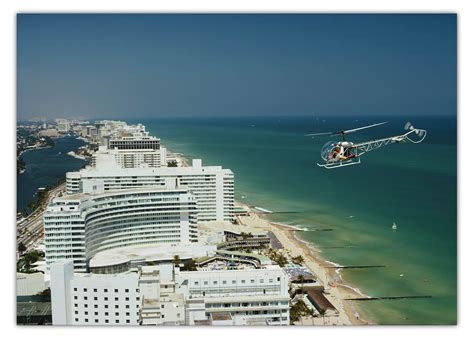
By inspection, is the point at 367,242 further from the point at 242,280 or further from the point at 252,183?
the point at 252,183

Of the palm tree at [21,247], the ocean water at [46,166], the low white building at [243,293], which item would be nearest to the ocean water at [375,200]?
the low white building at [243,293]

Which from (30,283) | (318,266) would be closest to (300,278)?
(318,266)

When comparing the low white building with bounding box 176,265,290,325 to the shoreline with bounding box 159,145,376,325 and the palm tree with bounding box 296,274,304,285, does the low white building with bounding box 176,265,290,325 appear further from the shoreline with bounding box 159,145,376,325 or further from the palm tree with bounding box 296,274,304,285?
the palm tree with bounding box 296,274,304,285

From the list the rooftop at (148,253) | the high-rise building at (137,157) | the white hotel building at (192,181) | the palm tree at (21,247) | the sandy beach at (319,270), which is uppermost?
the high-rise building at (137,157)

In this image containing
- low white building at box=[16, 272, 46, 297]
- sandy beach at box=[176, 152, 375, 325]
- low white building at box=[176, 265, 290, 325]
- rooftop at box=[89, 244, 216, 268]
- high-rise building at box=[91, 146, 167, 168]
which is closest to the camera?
low white building at box=[176, 265, 290, 325]

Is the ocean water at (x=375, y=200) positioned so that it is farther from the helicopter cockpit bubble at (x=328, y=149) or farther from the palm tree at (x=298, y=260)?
the helicopter cockpit bubble at (x=328, y=149)

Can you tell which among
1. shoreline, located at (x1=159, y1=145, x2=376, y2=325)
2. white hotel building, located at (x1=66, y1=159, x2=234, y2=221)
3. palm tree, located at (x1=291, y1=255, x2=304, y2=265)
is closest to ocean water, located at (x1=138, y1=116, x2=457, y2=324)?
shoreline, located at (x1=159, y1=145, x2=376, y2=325)
